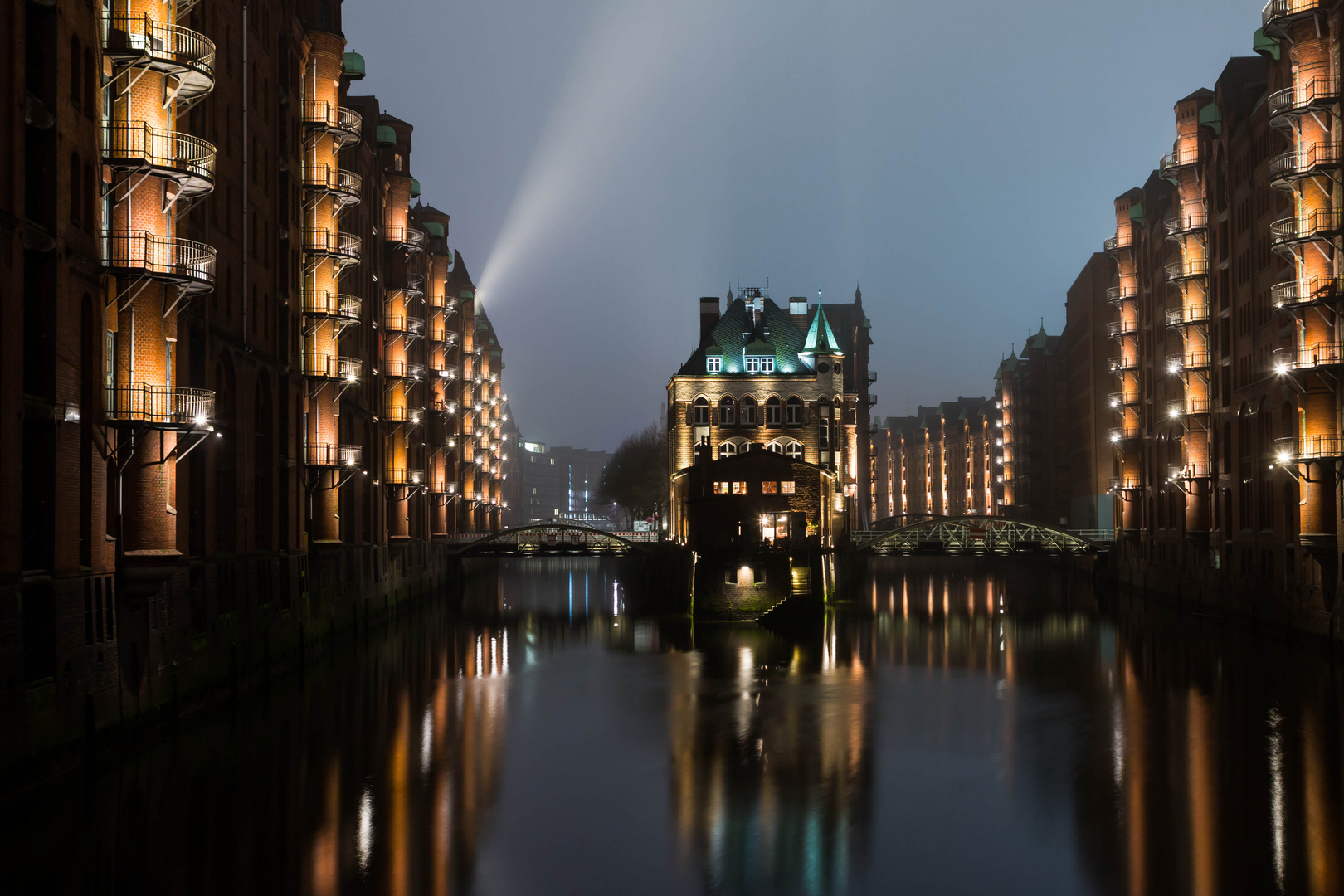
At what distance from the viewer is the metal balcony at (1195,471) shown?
61.0m

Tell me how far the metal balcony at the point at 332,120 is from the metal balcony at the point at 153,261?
63.4 ft

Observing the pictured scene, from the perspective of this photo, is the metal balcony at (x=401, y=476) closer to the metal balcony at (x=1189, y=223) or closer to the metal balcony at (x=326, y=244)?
the metal balcony at (x=326, y=244)

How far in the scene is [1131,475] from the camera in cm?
7669

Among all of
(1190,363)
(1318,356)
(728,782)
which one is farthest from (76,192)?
(1190,363)

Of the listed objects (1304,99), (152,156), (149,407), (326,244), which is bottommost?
(149,407)

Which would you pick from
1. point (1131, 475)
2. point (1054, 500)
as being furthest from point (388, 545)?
point (1054, 500)

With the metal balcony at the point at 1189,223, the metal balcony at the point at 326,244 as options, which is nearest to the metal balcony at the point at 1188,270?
the metal balcony at the point at 1189,223

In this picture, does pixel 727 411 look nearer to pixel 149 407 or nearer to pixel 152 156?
pixel 152 156

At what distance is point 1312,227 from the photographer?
1721 inches

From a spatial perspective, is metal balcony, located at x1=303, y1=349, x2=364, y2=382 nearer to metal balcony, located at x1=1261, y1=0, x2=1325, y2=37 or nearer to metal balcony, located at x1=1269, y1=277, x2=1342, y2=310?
metal balcony, located at x1=1269, y1=277, x2=1342, y2=310

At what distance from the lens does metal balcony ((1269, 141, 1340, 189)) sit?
43125 mm

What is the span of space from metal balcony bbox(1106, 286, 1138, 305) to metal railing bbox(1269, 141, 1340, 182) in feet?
107

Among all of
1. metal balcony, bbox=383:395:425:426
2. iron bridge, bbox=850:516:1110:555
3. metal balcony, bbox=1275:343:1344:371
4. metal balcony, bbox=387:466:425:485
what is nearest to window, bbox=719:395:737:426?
iron bridge, bbox=850:516:1110:555

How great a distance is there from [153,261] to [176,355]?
12.1ft
